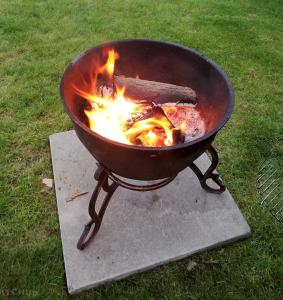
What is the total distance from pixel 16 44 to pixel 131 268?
128 inches

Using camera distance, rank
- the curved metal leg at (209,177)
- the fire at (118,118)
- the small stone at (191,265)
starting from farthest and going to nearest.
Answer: the curved metal leg at (209,177), the small stone at (191,265), the fire at (118,118)

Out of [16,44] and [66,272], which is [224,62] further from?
[66,272]

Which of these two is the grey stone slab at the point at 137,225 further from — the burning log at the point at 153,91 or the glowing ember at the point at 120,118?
the burning log at the point at 153,91

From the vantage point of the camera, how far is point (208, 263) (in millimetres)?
2482

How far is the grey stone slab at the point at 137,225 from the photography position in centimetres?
237

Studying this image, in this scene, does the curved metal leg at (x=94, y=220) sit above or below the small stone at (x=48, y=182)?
above

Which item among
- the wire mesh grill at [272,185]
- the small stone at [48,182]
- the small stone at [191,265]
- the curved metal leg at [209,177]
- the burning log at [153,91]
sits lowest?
the small stone at [48,182]

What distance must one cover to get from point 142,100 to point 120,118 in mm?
216

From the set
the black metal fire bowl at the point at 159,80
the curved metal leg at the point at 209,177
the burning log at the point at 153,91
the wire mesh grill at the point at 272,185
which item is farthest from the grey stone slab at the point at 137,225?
the burning log at the point at 153,91

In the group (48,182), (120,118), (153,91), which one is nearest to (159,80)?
(153,91)

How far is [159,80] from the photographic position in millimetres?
2623

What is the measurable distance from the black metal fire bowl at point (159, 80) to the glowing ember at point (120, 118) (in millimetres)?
74

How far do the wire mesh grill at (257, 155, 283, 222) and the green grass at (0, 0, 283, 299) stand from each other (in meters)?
0.07

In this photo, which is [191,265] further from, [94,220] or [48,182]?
[48,182]
